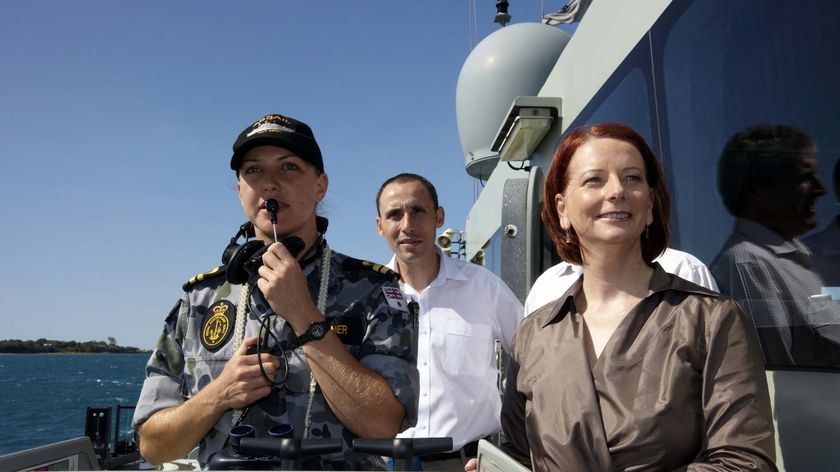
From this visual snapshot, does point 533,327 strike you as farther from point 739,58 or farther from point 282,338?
point 739,58

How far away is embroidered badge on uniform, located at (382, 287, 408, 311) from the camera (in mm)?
1871

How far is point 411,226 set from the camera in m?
3.37

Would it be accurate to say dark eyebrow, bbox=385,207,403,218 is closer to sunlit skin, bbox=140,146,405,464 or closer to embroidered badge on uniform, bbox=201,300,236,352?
embroidered badge on uniform, bbox=201,300,236,352

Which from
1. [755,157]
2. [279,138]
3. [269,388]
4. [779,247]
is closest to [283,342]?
[269,388]

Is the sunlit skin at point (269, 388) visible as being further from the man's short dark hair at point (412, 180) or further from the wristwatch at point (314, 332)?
the man's short dark hair at point (412, 180)

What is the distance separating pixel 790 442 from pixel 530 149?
449 centimetres

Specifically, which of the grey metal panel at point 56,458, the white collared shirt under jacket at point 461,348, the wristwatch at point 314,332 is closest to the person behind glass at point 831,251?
the wristwatch at point 314,332

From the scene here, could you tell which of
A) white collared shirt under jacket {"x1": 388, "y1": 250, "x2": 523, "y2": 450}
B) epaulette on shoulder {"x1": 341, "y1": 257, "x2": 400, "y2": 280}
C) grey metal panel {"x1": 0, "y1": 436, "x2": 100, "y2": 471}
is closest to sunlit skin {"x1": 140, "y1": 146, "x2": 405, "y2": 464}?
grey metal panel {"x1": 0, "y1": 436, "x2": 100, "y2": 471}

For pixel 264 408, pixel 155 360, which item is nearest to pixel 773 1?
pixel 264 408

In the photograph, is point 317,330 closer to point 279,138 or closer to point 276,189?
point 276,189

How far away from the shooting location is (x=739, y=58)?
2.12 meters

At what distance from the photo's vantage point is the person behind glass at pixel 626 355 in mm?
1346

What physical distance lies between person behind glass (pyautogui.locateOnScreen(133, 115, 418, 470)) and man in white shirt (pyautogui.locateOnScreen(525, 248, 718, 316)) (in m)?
0.77

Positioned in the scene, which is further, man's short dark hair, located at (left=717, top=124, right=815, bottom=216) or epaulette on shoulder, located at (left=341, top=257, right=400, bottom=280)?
epaulette on shoulder, located at (left=341, top=257, right=400, bottom=280)
